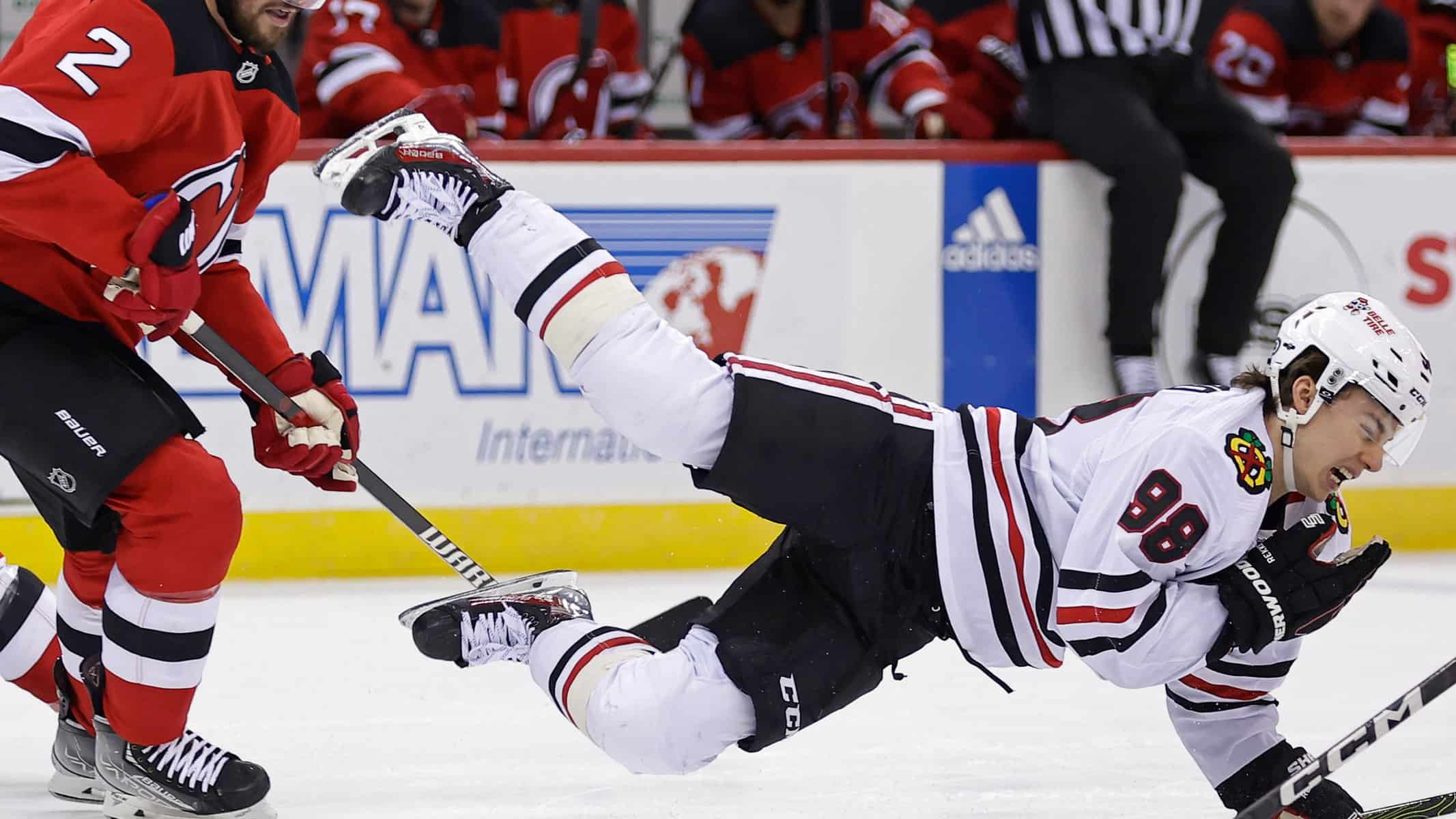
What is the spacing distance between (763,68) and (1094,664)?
9.18ft

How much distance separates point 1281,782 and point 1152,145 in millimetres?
2162

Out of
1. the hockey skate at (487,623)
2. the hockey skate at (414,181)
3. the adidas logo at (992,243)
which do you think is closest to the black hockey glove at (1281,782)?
the hockey skate at (487,623)

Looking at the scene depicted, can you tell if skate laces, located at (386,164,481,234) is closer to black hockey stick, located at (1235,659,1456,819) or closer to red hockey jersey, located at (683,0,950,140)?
black hockey stick, located at (1235,659,1456,819)

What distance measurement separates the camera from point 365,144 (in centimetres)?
210

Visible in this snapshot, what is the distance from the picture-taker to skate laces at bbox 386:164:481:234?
2.07 m

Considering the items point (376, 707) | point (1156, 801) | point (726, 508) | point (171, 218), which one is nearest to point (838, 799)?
point (1156, 801)

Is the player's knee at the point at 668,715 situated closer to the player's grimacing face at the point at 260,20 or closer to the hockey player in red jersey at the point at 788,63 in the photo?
the player's grimacing face at the point at 260,20

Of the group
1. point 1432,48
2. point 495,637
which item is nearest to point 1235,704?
point 495,637

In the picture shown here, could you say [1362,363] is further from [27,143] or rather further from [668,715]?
[27,143]

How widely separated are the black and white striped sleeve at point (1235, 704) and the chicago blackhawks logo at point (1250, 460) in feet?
0.87

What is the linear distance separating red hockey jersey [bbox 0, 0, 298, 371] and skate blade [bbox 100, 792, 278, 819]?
58 centimetres

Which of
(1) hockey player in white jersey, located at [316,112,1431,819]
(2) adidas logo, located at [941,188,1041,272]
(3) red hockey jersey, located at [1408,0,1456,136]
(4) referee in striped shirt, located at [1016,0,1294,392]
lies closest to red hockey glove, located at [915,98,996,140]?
(4) referee in striped shirt, located at [1016,0,1294,392]

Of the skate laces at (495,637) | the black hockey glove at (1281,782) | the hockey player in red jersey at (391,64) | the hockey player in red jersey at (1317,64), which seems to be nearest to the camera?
the black hockey glove at (1281,782)

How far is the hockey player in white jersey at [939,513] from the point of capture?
1.88 m
